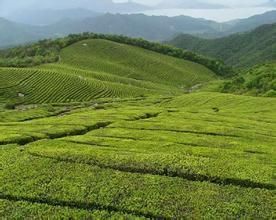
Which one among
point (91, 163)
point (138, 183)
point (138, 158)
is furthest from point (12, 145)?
point (138, 183)

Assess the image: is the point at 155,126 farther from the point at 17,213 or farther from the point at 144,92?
the point at 144,92

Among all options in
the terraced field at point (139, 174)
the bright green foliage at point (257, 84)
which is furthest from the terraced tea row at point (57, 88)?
the terraced field at point (139, 174)

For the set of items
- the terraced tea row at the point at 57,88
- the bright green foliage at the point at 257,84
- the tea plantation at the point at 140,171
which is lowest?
the terraced tea row at the point at 57,88

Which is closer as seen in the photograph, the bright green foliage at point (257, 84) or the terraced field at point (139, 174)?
the terraced field at point (139, 174)

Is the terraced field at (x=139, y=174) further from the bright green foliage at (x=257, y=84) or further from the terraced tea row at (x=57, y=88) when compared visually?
the terraced tea row at (x=57, y=88)

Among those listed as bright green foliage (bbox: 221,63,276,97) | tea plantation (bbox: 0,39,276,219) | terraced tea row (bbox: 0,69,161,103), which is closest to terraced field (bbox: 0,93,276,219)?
tea plantation (bbox: 0,39,276,219)

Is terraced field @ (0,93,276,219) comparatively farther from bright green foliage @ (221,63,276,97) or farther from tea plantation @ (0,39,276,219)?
bright green foliage @ (221,63,276,97)

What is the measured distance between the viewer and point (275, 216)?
1134 inches

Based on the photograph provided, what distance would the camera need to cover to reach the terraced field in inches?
1182

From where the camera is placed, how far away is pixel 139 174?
3550cm

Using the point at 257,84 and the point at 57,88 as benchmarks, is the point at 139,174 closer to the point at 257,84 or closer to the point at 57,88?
the point at 257,84

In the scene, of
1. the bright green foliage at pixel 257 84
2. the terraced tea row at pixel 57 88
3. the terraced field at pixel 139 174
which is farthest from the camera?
the terraced tea row at pixel 57 88

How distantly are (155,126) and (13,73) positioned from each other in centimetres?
12509

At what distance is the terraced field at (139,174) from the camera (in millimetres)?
30013
